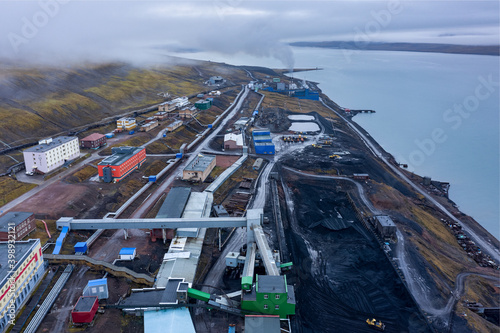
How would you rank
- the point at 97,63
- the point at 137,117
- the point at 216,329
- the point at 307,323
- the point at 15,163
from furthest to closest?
the point at 97,63, the point at 137,117, the point at 15,163, the point at 307,323, the point at 216,329

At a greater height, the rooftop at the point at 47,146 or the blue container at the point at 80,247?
the rooftop at the point at 47,146

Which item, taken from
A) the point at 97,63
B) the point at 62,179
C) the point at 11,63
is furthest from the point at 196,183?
the point at 97,63

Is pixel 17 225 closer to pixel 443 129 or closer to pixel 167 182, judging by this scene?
pixel 167 182

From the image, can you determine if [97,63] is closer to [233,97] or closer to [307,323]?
[233,97]

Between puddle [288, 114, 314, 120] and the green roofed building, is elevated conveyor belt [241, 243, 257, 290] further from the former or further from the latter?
puddle [288, 114, 314, 120]

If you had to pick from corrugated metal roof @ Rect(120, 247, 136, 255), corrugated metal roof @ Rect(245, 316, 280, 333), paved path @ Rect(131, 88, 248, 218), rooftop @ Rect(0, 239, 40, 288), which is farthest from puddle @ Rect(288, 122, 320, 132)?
rooftop @ Rect(0, 239, 40, 288)

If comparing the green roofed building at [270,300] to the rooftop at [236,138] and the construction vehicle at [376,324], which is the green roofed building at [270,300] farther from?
the rooftop at [236,138]

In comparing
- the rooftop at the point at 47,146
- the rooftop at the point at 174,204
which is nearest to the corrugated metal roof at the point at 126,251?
the rooftop at the point at 174,204

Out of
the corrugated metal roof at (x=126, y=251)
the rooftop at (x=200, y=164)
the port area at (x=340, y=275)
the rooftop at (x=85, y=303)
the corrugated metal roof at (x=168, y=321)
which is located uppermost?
the rooftop at (x=200, y=164)
